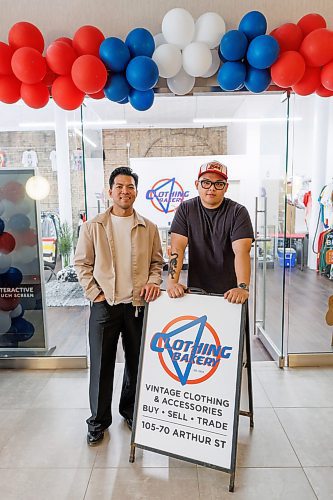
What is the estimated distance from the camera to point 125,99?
2.50m

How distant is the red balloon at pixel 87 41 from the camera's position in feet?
7.63

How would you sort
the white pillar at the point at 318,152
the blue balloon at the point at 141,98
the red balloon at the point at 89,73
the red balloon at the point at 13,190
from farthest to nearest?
the white pillar at the point at 318,152 < the red balloon at the point at 13,190 < the blue balloon at the point at 141,98 < the red balloon at the point at 89,73

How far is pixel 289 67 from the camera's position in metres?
2.25

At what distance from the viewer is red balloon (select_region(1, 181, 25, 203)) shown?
11.1 ft

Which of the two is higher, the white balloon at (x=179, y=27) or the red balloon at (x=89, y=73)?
the white balloon at (x=179, y=27)

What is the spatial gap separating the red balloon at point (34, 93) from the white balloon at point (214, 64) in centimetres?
101

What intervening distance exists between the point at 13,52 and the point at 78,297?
3.06 metres

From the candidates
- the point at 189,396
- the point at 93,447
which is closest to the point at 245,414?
the point at 189,396

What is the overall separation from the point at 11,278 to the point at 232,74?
8.14ft

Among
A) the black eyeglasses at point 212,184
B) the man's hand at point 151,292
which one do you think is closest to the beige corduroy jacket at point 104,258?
the man's hand at point 151,292

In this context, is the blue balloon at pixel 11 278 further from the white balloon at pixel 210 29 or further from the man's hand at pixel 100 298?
the white balloon at pixel 210 29

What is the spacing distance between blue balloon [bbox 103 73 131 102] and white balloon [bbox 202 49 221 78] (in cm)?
52

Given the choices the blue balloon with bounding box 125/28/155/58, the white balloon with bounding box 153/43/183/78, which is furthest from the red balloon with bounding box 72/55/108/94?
the white balloon with bounding box 153/43/183/78

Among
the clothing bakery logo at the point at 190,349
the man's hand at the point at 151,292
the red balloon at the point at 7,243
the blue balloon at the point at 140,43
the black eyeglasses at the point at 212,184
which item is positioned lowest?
the clothing bakery logo at the point at 190,349
